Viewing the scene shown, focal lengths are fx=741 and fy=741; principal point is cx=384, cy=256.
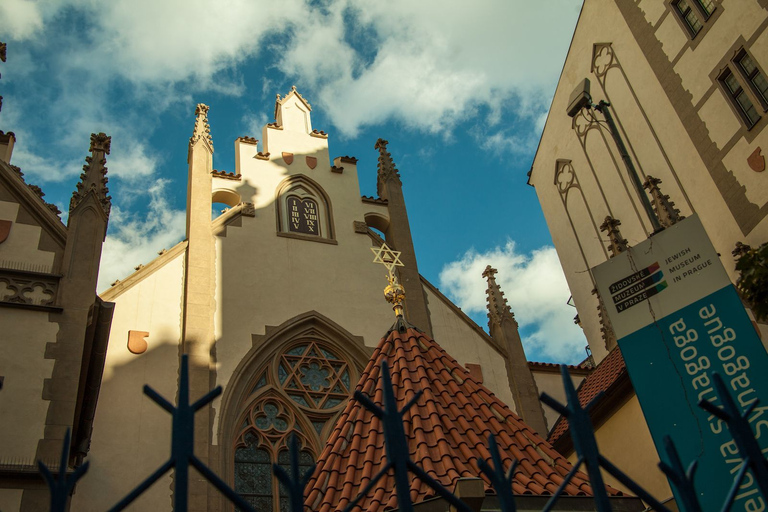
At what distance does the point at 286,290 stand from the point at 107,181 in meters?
4.34

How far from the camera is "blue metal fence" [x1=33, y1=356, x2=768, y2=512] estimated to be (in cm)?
265

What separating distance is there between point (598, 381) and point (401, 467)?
1322 cm

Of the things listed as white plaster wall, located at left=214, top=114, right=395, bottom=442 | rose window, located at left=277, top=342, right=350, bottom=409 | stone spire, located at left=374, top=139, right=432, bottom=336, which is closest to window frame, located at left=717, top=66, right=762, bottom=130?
stone spire, located at left=374, top=139, right=432, bottom=336

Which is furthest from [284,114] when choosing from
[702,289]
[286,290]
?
[702,289]

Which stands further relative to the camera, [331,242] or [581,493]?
[331,242]

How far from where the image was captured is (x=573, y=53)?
62.8ft

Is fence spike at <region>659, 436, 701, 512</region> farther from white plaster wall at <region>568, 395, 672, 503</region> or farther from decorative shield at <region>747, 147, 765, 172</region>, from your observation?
decorative shield at <region>747, 147, 765, 172</region>

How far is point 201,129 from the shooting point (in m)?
16.8

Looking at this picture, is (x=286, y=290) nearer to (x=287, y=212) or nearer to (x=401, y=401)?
(x=287, y=212)

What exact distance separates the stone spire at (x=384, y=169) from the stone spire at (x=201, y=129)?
→ 418 centimetres

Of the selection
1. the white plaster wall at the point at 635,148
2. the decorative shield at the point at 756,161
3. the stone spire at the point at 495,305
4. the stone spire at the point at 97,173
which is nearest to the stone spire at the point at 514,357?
the stone spire at the point at 495,305

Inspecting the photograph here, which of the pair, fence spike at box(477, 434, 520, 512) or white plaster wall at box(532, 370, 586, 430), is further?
white plaster wall at box(532, 370, 586, 430)

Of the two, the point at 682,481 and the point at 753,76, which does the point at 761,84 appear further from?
the point at 682,481

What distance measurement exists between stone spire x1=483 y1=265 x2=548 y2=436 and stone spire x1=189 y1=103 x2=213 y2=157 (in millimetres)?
7012
